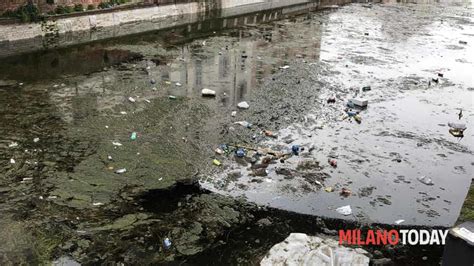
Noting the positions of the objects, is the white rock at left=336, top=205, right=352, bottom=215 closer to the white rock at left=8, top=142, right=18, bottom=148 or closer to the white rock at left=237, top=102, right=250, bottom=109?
the white rock at left=237, top=102, right=250, bottom=109

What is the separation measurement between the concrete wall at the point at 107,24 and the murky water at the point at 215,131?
1.48 metres

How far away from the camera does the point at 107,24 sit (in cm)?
1995

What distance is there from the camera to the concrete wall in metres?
16.5

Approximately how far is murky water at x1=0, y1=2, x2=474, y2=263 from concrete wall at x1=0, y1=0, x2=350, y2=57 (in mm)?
1484

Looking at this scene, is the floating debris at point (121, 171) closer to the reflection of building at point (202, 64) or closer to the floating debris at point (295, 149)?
the reflection of building at point (202, 64)

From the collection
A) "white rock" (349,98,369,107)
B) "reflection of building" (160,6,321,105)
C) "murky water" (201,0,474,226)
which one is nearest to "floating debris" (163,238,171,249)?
"murky water" (201,0,474,226)

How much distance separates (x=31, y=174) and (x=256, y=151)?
3.99 meters

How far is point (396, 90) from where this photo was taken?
41.5 feet

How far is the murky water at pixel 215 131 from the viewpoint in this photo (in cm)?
669

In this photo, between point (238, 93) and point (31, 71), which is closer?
point (238, 93)

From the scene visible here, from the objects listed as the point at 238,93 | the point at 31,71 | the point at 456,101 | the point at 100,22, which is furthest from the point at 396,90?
the point at 100,22

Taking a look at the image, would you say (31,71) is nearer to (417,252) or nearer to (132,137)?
(132,137)

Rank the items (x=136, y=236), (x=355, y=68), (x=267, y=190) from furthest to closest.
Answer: (x=355, y=68) < (x=267, y=190) < (x=136, y=236)

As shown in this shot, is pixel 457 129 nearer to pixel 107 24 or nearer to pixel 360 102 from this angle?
pixel 360 102
